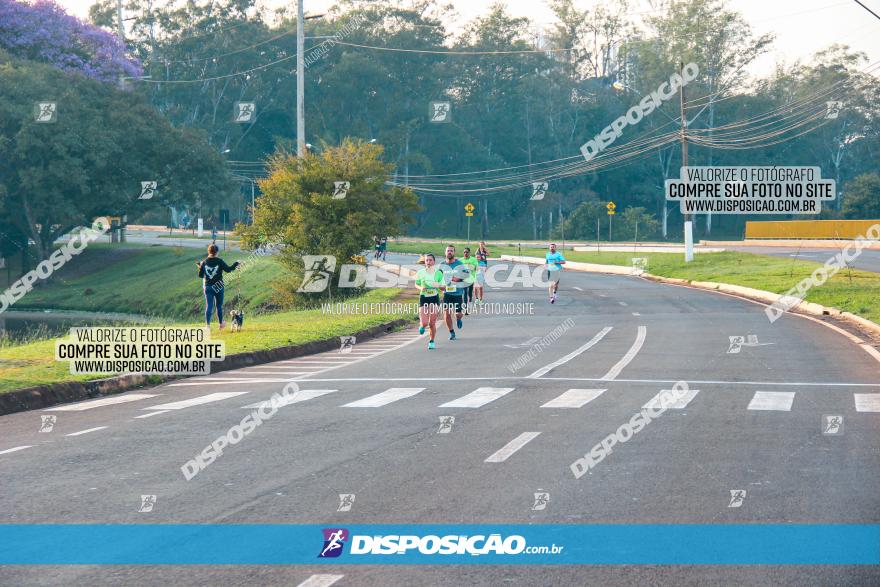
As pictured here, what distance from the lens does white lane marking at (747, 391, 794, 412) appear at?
13609 millimetres

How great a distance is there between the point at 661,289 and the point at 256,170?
62.9 m

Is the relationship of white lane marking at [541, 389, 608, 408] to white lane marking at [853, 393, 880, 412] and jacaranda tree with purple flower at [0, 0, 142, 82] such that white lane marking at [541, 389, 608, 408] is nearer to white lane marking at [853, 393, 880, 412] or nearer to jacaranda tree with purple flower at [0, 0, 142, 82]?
white lane marking at [853, 393, 880, 412]

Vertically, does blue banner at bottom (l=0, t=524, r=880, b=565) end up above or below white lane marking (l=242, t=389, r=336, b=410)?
above

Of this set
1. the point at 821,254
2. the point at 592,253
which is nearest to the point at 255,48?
the point at 592,253

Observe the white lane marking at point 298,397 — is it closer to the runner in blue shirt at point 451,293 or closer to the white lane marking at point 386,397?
the white lane marking at point 386,397

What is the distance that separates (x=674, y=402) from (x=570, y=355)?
649 centimetres

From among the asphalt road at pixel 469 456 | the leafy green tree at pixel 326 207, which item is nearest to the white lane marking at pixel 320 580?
the asphalt road at pixel 469 456

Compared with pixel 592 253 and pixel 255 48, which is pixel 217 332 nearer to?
pixel 592 253

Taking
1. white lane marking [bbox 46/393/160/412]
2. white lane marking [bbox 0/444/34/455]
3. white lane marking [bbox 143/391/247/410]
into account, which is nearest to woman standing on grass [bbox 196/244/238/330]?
white lane marking [bbox 46/393/160/412]

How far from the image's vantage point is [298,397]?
1477 centimetres

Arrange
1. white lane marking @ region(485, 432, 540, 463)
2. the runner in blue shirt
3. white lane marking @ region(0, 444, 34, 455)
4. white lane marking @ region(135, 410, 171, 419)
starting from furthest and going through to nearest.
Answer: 1. the runner in blue shirt
2. white lane marking @ region(135, 410, 171, 419)
3. white lane marking @ region(0, 444, 34, 455)
4. white lane marking @ region(485, 432, 540, 463)

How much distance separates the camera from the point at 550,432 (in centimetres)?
1151

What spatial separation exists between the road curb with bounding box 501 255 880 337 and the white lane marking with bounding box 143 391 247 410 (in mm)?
15225

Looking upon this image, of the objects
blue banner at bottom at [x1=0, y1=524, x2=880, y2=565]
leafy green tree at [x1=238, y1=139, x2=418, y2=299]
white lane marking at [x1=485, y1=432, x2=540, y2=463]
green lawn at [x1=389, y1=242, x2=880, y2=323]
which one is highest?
leafy green tree at [x1=238, y1=139, x2=418, y2=299]
